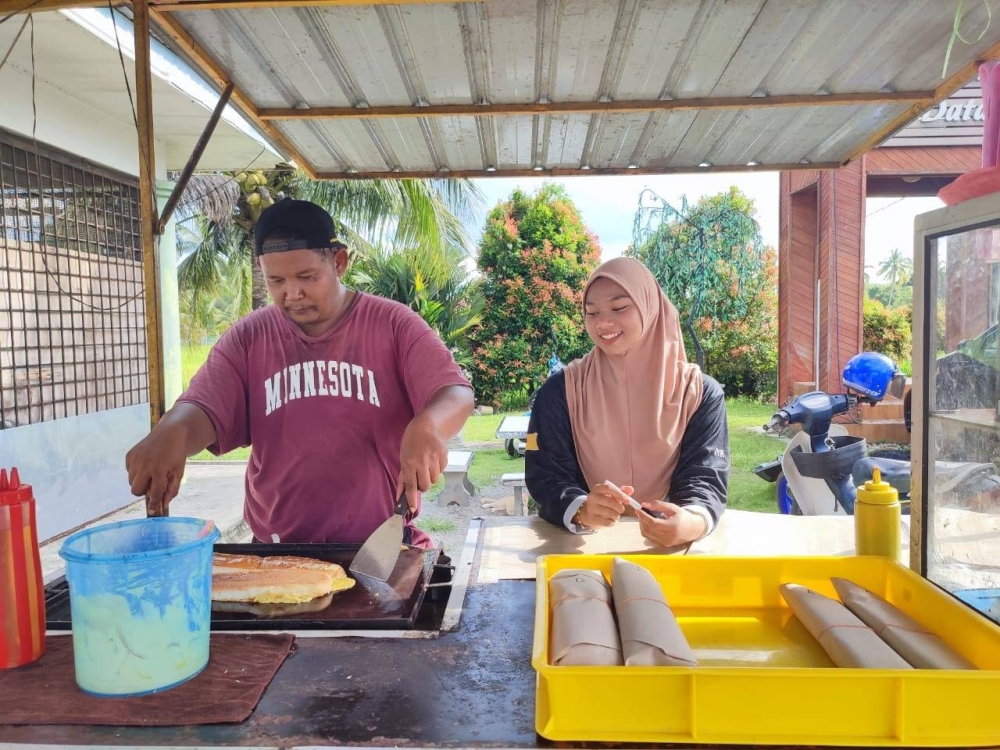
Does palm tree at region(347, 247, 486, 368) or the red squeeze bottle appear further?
palm tree at region(347, 247, 486, 368)

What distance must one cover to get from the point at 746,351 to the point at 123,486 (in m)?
11.6

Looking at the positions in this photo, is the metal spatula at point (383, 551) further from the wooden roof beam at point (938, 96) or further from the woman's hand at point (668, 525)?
the wooden roof beam at point (938, 96)

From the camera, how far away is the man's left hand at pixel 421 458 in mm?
1804

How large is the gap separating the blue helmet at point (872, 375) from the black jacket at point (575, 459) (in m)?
2.57

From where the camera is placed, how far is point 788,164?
3613 millimetres

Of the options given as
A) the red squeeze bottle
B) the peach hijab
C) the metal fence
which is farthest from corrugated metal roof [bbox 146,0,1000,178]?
the metal fence

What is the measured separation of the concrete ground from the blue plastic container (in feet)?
13.3

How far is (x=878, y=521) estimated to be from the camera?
1.60 metres

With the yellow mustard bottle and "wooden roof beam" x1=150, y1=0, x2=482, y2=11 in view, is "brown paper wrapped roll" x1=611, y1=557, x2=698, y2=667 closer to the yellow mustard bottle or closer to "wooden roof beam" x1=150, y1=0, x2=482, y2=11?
the yellow mustard bottle

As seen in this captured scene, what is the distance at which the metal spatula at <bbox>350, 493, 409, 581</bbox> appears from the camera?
176 centimetres

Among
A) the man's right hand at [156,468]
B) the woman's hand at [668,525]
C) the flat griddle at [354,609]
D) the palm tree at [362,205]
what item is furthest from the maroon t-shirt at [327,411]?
the palm tree at [362,205]

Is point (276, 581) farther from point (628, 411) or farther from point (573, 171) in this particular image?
point (573, 171)

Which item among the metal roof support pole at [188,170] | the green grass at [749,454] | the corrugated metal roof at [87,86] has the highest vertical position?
the corrugated metal roof at [87,86]

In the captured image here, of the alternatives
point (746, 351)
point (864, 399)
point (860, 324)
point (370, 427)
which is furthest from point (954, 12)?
point (746, 351)
